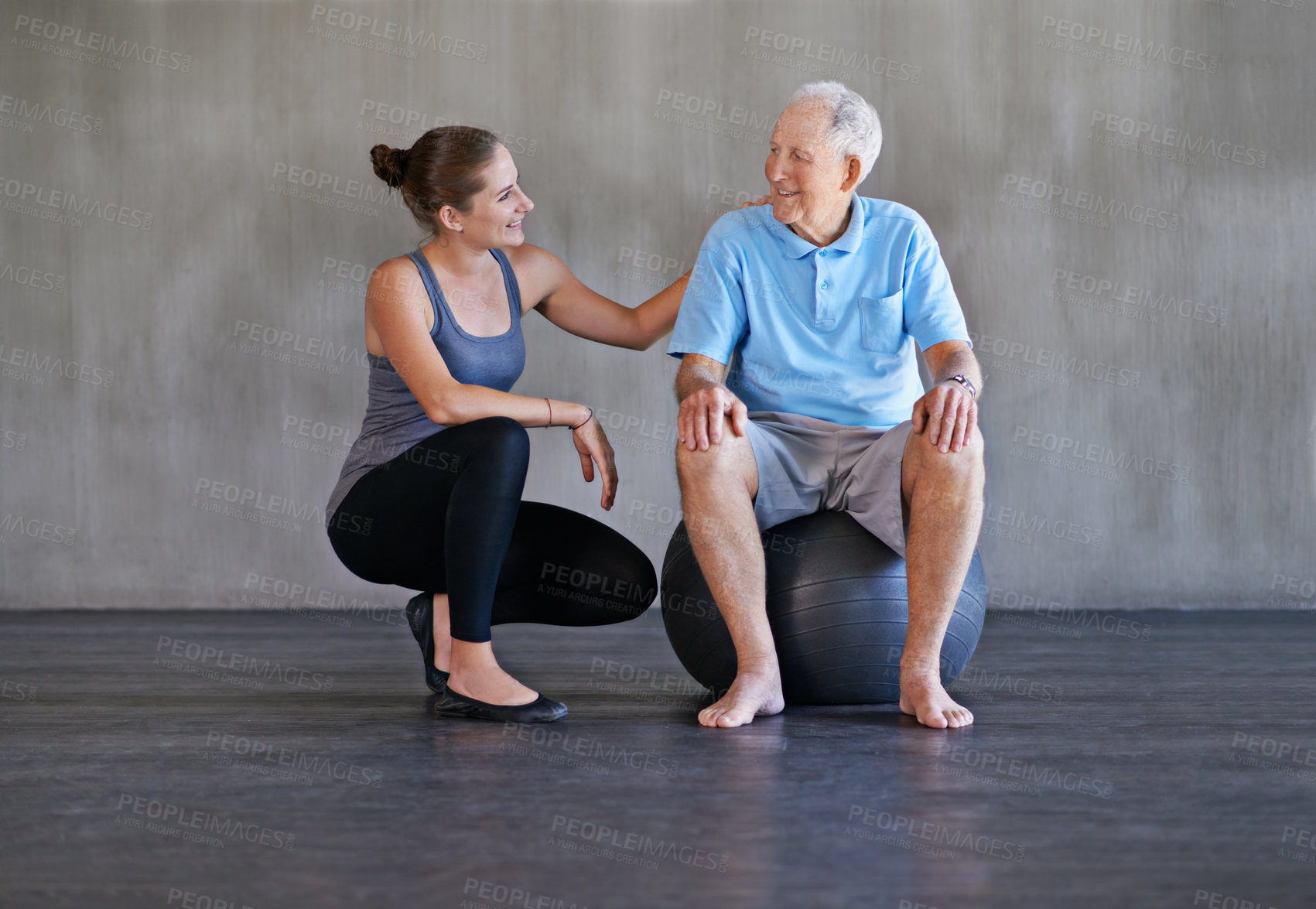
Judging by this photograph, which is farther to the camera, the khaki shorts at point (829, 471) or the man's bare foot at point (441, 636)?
the man's bare foot at point (441, 636)

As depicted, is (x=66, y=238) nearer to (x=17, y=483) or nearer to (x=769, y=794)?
(x=17, y=483)

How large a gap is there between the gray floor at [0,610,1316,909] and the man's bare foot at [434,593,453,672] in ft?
0.30

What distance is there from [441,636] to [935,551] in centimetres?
100

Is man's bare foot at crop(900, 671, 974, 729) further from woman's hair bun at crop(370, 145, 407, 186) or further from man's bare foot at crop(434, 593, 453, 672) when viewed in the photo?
woman's hair bun at crop(370, 145, 407, 186)

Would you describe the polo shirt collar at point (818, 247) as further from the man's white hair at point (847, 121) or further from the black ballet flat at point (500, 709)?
the black ballet flat at point (500, 709)

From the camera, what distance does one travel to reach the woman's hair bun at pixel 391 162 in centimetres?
234

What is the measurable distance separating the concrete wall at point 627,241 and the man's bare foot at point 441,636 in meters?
1.54

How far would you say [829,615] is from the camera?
2053mm

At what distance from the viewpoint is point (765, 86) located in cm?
379

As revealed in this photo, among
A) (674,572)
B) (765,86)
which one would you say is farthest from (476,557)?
(765,86)

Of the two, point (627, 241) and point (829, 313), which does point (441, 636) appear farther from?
point (627, 241)

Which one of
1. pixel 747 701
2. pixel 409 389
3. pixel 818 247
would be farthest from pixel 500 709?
pixel 818 247

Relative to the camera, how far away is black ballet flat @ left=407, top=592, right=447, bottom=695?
231cm

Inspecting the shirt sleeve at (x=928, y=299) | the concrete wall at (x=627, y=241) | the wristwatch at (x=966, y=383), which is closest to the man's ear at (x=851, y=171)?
the shirt sleeve at (x=928, y=299)
